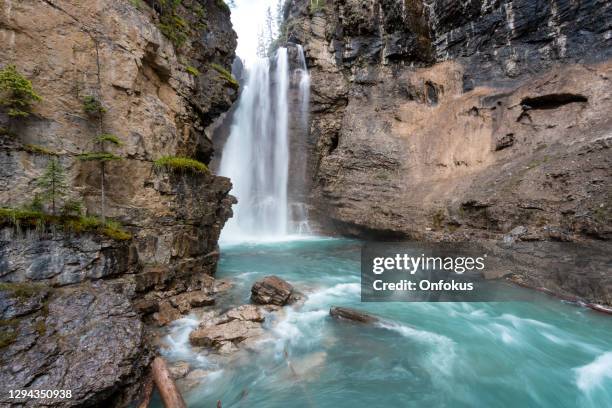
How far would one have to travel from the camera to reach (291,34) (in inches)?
933

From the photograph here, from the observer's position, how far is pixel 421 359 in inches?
236

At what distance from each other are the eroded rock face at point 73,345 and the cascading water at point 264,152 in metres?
16.8

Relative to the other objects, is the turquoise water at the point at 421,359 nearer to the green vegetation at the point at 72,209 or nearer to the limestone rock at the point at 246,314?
the limestone rock at the point at 246,314

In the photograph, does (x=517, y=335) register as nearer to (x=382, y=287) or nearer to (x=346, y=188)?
(x=382, y=287)

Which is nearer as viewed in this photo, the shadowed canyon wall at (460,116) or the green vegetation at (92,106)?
the green vegetation at (92,106)

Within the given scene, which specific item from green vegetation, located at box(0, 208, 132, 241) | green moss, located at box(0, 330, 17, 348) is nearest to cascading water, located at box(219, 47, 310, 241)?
green vegetation, located at box(0, 208, 132, 241)

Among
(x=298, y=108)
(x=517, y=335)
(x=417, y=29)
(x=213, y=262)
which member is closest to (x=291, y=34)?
(x=298, y=108)

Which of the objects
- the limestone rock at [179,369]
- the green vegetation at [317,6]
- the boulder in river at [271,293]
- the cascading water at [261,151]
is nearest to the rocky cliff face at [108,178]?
the limestone rock at [179,369]

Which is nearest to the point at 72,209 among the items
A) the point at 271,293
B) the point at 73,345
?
the point at 73,345

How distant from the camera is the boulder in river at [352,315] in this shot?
23.9ft

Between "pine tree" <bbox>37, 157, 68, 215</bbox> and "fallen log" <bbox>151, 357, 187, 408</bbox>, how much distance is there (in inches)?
144

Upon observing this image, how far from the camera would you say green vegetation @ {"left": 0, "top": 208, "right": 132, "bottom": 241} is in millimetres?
5039

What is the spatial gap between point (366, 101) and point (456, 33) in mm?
7056

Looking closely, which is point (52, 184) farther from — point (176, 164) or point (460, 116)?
point (460, 116)
